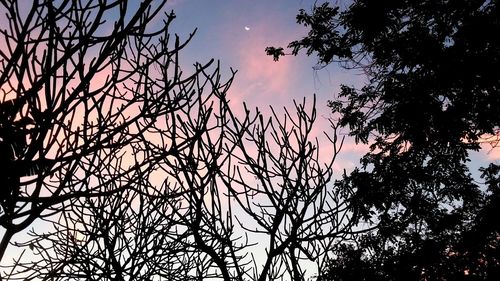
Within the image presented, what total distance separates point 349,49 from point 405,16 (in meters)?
1.48

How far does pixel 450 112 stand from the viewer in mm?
7688

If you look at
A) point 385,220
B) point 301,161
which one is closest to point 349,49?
point 385,220

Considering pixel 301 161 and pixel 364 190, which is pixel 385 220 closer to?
pixel 364 190

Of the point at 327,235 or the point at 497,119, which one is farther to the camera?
the point at 497,119

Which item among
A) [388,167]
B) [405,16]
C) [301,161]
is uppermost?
[405,16]

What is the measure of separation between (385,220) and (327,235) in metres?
4.79

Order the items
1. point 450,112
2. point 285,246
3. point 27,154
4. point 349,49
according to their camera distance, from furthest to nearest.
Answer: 1. point 349,49
2. point 450,112
3. point 285,246
4. point 27,154

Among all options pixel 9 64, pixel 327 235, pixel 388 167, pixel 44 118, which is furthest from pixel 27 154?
pixel 388 167

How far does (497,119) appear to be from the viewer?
7770 millimetres

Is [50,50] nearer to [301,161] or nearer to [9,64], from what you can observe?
[9,64]

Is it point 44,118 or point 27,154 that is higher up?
point 44,118

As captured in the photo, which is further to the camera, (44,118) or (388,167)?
(388,167)

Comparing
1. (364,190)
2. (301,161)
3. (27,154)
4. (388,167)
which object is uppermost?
(388,167)

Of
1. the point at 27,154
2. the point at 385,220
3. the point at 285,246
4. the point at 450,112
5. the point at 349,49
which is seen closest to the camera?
the point at 27,154
